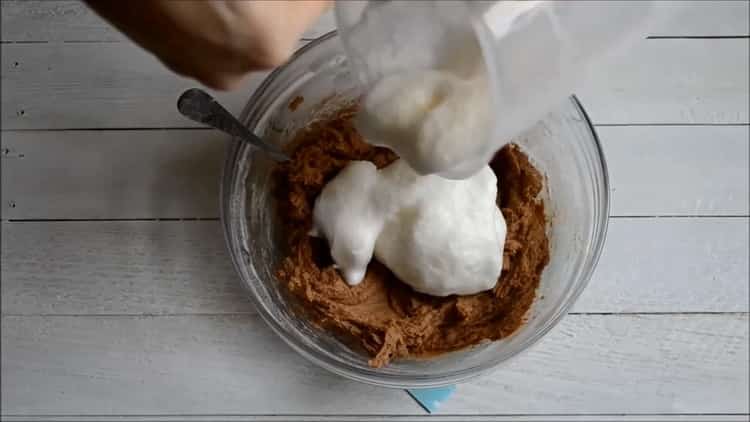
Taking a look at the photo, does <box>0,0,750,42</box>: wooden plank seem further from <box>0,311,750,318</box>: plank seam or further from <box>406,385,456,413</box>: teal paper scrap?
<box>406,385,456,413</box>: teal paper scrap

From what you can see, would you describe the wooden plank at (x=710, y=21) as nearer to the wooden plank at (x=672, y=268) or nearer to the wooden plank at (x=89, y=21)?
the wooden plank at (x=89, y=21)

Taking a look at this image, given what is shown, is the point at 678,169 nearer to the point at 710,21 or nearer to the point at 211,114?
the point at 710,21

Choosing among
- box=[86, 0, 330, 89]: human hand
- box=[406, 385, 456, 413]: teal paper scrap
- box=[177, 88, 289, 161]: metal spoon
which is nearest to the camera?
box=[86, 0, 330, 89]: human hand

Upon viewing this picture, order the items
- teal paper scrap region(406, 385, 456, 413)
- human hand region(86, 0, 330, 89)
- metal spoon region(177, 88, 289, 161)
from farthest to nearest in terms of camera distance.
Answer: teal paper scrap region(406, 385, 456, 413)
metal spoon region(177, 88, 289, 161)
human hand region(86, 0, 330, 89)

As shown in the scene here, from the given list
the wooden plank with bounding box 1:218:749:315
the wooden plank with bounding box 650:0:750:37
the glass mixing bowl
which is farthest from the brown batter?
the wooden plank with bounding box 650:0:750:37

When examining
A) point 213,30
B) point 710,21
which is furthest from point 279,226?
point 710,21

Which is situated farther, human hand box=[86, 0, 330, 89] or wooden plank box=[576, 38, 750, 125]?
wooden plank box=[576, 38, 750, 125]

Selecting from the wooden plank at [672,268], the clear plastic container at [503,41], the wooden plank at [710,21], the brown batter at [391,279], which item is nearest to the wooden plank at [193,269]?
the wooden plank at [672,268]
